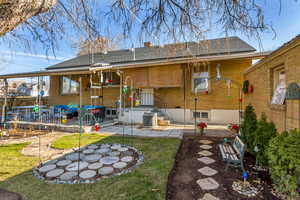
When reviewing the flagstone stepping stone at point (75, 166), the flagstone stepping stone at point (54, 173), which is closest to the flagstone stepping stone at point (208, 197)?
the flagstone stepping stone at point (75, 166)

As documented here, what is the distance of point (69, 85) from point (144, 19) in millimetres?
11730

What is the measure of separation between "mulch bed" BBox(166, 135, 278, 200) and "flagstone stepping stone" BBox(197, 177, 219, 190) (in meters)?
0.07

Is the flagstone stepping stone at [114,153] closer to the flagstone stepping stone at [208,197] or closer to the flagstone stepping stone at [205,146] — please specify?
the flagstone stepping stone at [208,197]

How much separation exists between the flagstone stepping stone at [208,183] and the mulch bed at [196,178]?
68 millimetres

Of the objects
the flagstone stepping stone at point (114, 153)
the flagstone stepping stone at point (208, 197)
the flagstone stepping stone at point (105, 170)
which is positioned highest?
the flagstone stepping stone at point (114, 153)

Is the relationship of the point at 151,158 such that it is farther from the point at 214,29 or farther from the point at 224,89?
the point at 224,89

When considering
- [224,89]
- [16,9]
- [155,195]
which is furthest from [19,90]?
[224,89]

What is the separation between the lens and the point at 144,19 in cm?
284

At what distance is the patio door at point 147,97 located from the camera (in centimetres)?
979

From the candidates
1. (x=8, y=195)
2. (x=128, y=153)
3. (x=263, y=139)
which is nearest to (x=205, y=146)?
(x=263, y=139)

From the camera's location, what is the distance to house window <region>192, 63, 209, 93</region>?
892cm

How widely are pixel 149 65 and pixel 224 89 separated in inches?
185

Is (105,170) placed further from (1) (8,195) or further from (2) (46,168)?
(1) (8,195)

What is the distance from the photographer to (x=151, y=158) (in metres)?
4.11
